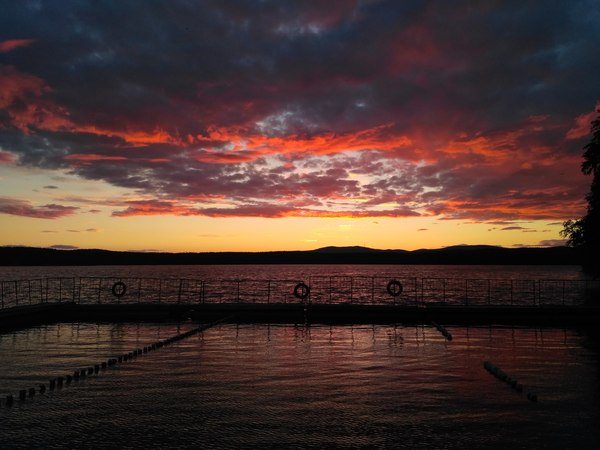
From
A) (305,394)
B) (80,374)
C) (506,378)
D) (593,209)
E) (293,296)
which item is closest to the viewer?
(305,394)

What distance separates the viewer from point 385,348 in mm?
26672

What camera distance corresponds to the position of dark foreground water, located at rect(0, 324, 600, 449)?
1325cm

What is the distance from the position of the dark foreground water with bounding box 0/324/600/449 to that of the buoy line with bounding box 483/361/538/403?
0.94ft

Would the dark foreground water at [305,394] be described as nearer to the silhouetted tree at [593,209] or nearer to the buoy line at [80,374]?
the buoy line at [80,374]

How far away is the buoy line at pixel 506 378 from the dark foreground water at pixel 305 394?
287 mm

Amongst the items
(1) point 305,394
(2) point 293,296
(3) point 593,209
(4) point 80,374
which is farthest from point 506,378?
A: (2) point 293,296

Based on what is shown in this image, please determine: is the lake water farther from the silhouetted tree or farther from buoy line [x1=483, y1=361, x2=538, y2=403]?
the silhouetted tree

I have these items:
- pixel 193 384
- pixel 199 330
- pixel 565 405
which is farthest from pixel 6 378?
pixel 565 405

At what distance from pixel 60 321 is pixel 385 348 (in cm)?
2426

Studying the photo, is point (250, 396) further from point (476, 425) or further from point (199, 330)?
point (199, 330)

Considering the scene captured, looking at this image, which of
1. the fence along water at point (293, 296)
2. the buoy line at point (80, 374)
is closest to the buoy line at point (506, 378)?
the buoy line at point (80, 374)

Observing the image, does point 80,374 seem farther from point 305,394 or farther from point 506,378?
point 506,378

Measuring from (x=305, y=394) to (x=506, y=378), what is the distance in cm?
748

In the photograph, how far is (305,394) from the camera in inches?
682
